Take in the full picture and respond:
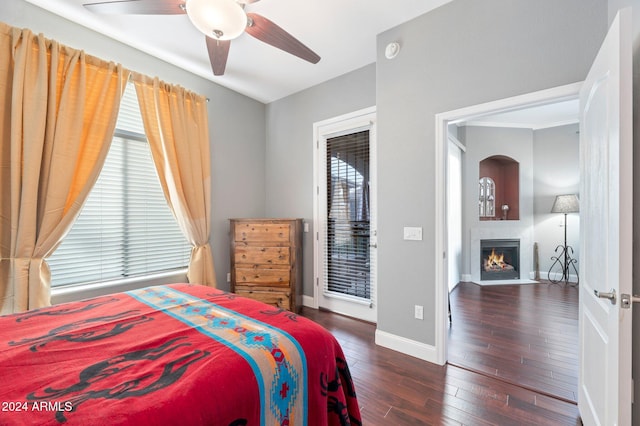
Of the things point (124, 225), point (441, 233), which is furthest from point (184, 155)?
point (441, 233)

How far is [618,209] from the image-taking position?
1.13 m

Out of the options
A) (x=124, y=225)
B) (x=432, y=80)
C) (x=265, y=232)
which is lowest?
(x=265, y=232)

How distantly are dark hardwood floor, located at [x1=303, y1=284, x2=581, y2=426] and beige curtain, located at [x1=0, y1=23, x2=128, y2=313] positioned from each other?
2.65 meters

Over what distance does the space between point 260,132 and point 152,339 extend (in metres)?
3.54

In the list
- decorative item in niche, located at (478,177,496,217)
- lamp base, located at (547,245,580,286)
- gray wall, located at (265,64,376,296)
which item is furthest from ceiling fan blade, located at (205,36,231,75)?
lamp base, located at (547,245,580,286)

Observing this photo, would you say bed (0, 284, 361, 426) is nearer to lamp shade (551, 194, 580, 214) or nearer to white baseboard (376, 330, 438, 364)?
white baseboard (376, 330, 438, 364)

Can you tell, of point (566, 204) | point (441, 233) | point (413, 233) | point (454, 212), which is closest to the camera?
point (441, 233)

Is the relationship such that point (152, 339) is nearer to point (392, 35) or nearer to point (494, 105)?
point (494, 105)

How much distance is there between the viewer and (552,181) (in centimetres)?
533

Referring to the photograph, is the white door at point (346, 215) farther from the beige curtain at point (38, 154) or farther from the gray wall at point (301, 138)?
the beige curtain at point (38, 154)

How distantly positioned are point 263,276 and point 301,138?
1975mm

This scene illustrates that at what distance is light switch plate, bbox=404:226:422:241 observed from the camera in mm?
2443

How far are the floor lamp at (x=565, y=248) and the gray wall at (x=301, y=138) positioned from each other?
4460 mm

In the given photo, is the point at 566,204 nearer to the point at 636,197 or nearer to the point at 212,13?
the point at 636,197
